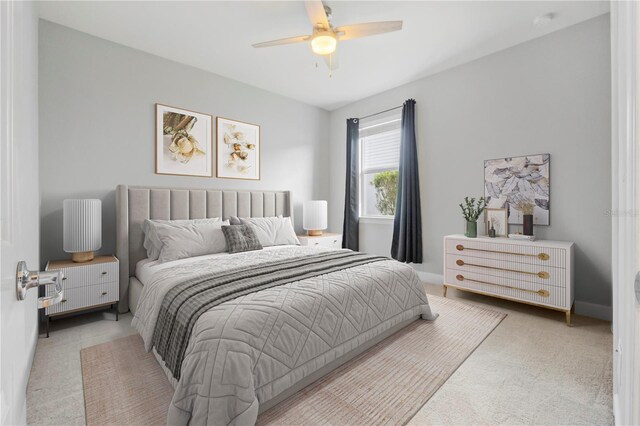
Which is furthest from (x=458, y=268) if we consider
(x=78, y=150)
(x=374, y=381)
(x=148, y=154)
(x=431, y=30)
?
(x=78, y=150)

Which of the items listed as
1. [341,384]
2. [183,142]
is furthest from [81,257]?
[341,384]

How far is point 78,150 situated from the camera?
278cm

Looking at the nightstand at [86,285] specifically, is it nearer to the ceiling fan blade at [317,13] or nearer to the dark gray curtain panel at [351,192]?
the ceiling fan blade at [317,13]

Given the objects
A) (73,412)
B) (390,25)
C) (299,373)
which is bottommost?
(73,412)

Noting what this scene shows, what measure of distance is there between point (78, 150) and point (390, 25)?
9.95 feet

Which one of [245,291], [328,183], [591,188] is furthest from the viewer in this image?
[328,183]

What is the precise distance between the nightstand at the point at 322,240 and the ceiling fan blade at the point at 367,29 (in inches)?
102

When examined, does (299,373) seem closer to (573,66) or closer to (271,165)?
(271,165)

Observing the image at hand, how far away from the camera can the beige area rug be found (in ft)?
4.86

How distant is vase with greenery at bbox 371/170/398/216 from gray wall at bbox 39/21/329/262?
2.15 meters

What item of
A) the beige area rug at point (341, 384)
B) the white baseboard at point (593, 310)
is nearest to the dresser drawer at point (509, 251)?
the white baseboard at point (593, 310)

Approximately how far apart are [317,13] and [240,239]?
7.13 ft

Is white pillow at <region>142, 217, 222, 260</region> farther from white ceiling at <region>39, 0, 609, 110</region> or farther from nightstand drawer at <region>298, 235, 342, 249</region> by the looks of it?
white ceiling at <region>39, 0, 609, 110</region>

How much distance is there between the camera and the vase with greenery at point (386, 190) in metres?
4.40
